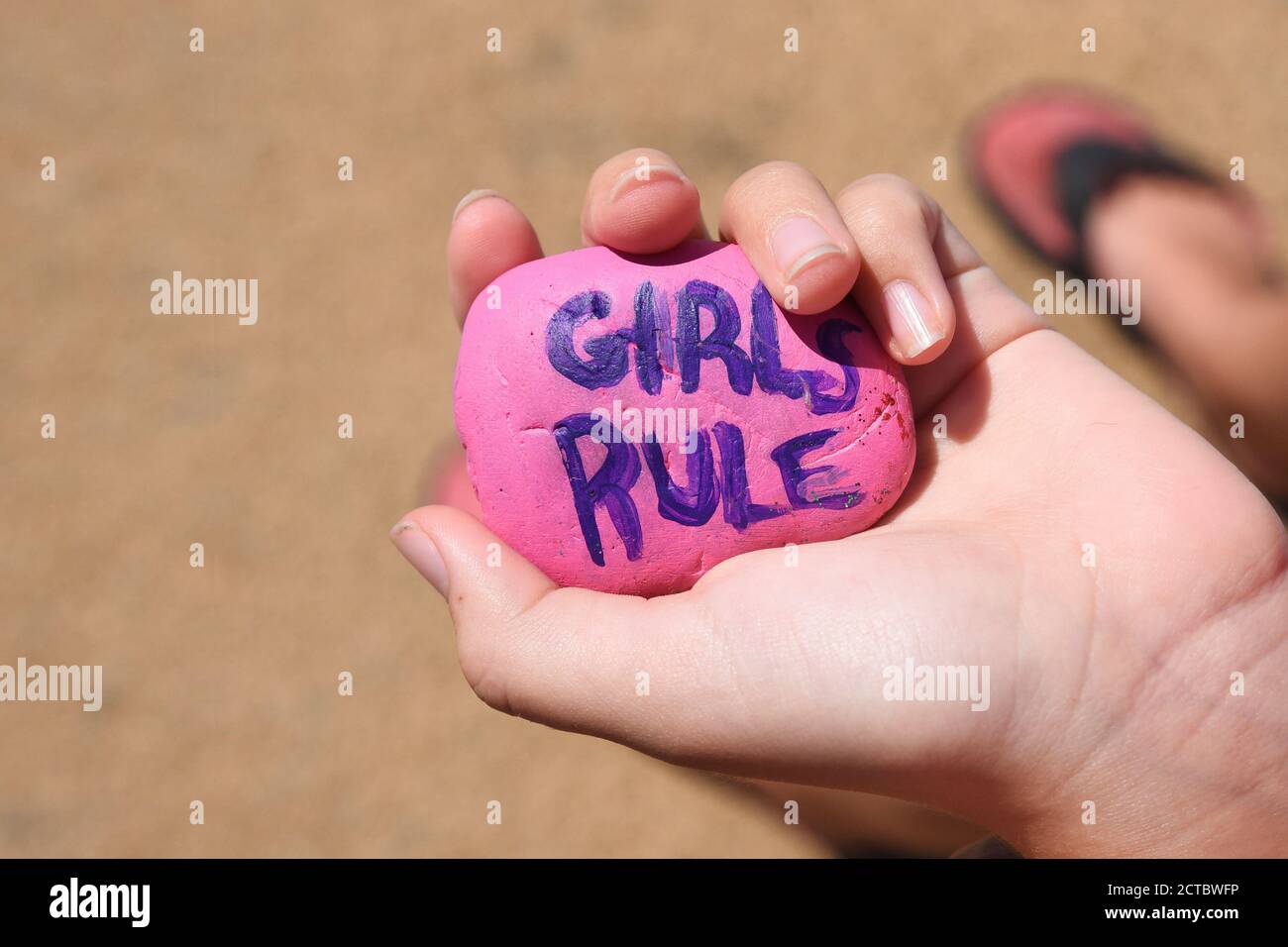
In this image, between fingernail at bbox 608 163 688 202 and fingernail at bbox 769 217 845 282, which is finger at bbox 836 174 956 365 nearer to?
fingernail at bbox 769 217 845 282

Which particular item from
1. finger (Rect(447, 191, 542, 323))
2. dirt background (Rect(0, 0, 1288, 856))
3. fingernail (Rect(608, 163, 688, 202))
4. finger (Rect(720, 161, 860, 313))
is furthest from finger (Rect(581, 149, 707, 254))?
dirt background (Rect(0, 0, 1288, 856))

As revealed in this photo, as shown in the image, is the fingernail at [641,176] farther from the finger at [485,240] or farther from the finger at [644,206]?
the finger at [485,240]

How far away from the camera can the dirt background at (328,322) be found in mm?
3283

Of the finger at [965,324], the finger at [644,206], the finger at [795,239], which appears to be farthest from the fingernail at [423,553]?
the finger at [965,324]

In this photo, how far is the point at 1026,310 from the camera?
2.29 metres

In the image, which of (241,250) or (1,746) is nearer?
(1,746)

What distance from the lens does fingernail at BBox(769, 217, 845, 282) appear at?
6.14 feet

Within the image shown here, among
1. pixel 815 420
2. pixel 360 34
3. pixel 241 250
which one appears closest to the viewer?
pixel 815 420

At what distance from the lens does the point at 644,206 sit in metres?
1.99

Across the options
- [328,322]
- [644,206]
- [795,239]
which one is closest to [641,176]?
[644,206]

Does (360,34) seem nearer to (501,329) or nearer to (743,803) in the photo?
(501,329)

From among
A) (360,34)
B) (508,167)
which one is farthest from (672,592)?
(360,34)

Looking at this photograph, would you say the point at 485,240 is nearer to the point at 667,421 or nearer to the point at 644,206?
the point at 644,206

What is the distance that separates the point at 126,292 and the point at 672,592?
2.96 meters
